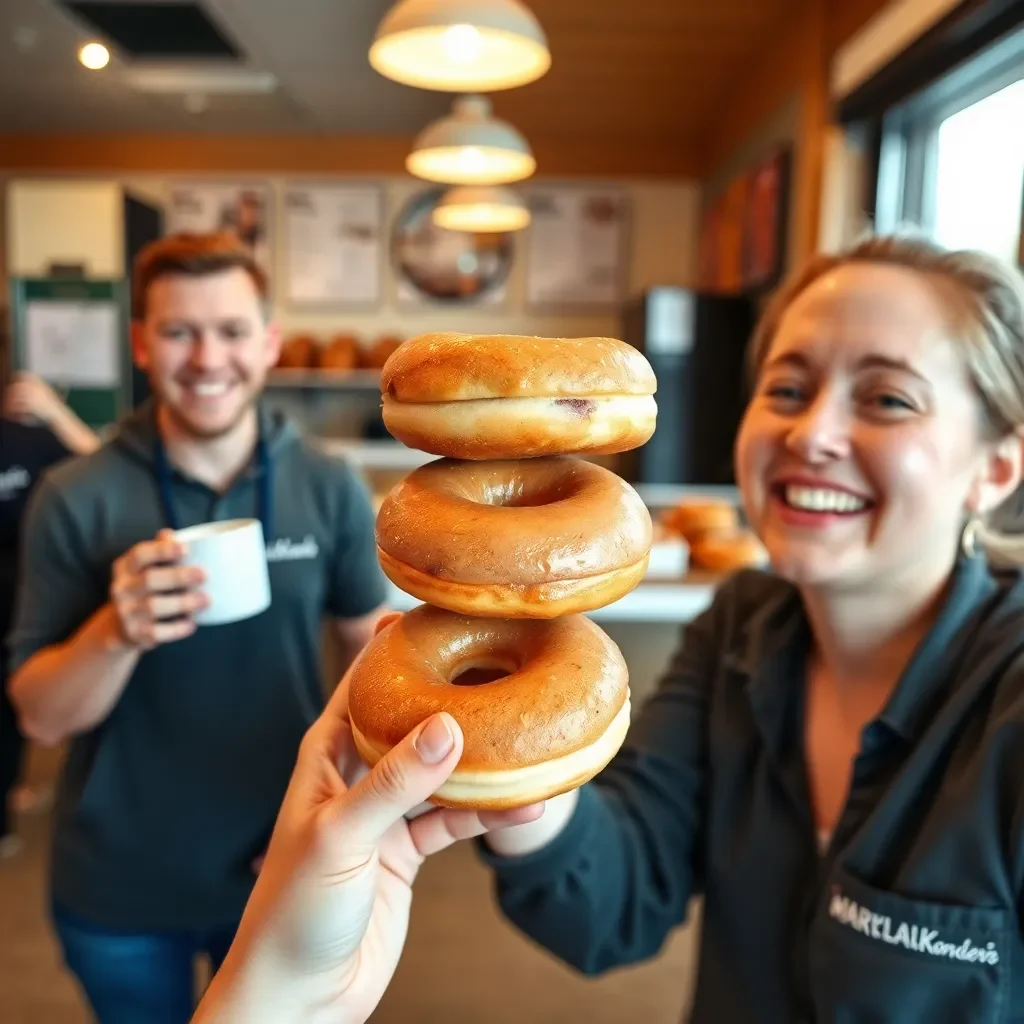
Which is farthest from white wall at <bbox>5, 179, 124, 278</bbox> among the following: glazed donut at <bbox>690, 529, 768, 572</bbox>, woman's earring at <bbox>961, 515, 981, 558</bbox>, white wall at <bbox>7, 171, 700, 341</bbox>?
woman's earring at <bbox>961, 515, 981, 558</bbox>

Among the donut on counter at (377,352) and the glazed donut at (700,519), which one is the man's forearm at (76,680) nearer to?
the glazed donut at (700,519)

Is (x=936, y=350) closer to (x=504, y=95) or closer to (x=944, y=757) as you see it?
(x=944, y=757)

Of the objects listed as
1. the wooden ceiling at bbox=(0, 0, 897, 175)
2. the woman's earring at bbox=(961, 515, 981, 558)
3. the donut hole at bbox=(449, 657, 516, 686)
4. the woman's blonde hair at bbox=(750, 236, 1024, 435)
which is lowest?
the donut hole at bbox=(449, 657, 516, 686)

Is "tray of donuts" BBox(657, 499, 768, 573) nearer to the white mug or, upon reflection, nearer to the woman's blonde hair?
the woman's blonde hair

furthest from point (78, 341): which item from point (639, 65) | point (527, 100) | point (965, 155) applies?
point (965, 155)

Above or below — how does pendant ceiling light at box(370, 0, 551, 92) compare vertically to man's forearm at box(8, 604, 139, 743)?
above

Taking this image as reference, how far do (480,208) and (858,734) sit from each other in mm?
2583

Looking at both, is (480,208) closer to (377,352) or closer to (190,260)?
(190,260)

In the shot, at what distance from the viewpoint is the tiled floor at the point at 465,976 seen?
1.93 m

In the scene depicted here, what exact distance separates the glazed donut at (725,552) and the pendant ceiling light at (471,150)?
Answer: 1.22m

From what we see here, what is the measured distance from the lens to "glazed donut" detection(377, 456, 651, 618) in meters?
0.55

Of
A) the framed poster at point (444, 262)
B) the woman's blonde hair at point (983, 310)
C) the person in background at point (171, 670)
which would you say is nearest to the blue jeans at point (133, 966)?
the person in background at point (171, 670)

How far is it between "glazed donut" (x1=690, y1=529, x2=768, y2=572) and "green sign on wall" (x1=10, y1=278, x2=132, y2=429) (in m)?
3.19

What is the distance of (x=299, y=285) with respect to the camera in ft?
18.5
